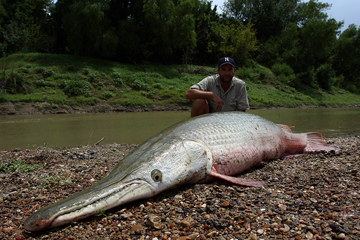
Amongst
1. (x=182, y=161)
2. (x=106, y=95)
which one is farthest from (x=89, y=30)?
(x=182, y=161)

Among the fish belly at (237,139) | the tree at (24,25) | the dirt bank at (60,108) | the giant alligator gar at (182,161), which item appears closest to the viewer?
the giant alligator gar at (182,161)

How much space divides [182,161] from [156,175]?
0.33m

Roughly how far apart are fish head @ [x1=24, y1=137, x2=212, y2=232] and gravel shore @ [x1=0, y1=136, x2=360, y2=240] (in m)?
0.11

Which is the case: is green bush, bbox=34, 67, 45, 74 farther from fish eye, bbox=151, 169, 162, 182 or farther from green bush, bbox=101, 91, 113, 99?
fish eye, bbox=151, 169, 162, 182

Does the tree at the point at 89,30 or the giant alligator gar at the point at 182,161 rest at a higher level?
the tree at the point at 89,30

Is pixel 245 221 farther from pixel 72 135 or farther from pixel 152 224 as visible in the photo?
pixel 72 135

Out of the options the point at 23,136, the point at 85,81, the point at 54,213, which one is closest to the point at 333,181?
the point at 54,213

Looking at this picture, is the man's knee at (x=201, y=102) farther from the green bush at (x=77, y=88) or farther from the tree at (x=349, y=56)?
the tree at (x=349, y=56)

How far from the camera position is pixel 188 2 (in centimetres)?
2594

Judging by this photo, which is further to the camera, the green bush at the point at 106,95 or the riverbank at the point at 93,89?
the green bush at the point at 106,95

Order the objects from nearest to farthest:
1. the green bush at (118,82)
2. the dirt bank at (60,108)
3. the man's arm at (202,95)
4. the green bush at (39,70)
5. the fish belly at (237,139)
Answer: the fish belly at (237,139), the man's arm at (202,95), the dirt bank at (60,108), the green bush at (39,70), the green bush at (118,82)

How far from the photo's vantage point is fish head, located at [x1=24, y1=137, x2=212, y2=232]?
6.30 ft

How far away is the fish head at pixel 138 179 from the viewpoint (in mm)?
1922

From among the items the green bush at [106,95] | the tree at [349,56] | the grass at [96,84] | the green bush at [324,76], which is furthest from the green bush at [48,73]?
the tree at [349,56]
